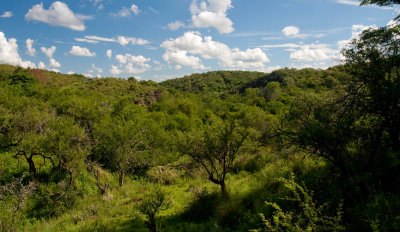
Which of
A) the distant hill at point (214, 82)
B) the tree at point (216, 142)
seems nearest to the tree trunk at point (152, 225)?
the tree at point (216, 142)

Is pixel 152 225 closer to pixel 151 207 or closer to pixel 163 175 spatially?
pixel 151 207

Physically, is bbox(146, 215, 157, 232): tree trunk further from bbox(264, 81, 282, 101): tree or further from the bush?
bbox(264, 81, 282, 101): tree

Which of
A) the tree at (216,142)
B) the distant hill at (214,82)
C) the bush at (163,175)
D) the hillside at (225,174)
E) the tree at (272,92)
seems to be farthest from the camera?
the distant hill at (214,82)

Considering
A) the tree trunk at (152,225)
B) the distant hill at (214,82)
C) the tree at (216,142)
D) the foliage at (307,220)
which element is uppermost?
the distant hill at (214,82)

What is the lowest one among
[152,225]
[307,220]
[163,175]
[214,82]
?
[163,175]

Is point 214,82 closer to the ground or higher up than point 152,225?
higher up

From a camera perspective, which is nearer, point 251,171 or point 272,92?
point 251,171

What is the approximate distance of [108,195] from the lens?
13594 millimetres

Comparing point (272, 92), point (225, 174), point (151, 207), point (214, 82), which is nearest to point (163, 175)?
point (225, 174)

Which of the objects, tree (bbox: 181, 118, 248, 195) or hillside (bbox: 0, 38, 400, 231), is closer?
hillside (bbox: 0, 38, 400, 231)

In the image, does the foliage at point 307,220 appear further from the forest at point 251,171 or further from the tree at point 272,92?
the tree at point 272,92

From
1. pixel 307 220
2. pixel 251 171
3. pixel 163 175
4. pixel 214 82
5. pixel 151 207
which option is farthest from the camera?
pixel 214 82

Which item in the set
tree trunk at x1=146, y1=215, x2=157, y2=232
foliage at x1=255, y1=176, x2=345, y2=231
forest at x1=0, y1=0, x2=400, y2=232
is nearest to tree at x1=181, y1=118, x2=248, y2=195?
forest at x1=0, y1=0, x2=400, y2=232

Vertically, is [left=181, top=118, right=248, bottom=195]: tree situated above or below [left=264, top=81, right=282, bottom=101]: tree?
below
